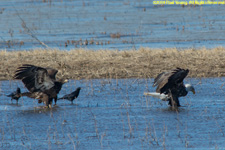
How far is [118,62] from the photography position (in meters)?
15.2

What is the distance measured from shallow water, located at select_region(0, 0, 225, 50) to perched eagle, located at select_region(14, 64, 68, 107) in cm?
578

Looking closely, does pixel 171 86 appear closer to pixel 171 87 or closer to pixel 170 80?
pixel 171 87

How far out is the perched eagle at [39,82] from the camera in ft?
33.6

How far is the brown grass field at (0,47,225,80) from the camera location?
14.0 metres

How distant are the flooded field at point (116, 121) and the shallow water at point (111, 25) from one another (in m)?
5.62

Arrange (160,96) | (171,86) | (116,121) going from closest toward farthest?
1. (116,121)
2. (171,86)
3. (160,96)

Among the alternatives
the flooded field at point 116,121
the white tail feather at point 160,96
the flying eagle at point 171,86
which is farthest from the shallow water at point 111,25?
the flying eagle at point 171,86

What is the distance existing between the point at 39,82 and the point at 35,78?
12 centimetres

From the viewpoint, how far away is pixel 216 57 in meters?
15.4

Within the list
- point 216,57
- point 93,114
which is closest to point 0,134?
point 93,114

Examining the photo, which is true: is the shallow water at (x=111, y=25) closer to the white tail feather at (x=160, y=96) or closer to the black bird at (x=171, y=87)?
the white tail feather at (x=160, y=96)

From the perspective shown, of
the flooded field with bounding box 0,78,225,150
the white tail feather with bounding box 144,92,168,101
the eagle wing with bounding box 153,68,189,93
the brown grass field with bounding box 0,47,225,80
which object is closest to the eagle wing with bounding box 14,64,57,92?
the flooded field with bounding box 0,78,225,150

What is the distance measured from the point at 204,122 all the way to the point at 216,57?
693 centimetres

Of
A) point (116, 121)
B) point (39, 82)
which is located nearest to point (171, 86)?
point (116, 121)
